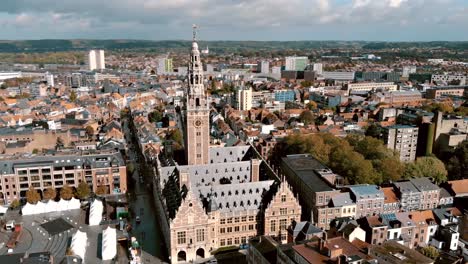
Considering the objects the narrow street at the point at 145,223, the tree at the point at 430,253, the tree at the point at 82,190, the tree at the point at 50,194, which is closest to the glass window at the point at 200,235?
the narrow street at the point at 145,223

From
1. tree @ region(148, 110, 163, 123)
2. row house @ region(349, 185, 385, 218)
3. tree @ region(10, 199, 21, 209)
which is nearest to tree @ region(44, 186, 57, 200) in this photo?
tree @ region(10, 199, 21, 209)

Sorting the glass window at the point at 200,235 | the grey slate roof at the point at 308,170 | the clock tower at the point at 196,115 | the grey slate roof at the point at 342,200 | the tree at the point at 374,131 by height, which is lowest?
the glass window at the point at 200,235

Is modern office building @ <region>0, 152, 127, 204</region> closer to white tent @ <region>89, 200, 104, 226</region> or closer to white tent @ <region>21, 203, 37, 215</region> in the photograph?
white tent @ <region>21, 203, 37, 215</region>

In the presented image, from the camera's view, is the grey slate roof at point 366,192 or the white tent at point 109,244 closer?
the white tent at point 109,244

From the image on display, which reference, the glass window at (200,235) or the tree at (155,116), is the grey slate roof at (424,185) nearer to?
the glass window at (200,235)

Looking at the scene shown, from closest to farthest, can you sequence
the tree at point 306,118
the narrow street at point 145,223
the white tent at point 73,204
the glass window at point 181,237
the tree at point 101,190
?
the glass window at point 181,237, the narrow street at point 145,223, the white tent at point 73,204, the tree at point 101,190, the tree at point 306,118

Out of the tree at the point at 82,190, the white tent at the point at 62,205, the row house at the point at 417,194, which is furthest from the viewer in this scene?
the tree at the point at 82,190

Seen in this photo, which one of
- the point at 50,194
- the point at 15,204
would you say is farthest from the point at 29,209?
the point at 15,204

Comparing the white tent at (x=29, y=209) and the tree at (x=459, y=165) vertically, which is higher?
the tree at (x=459, y=165)
